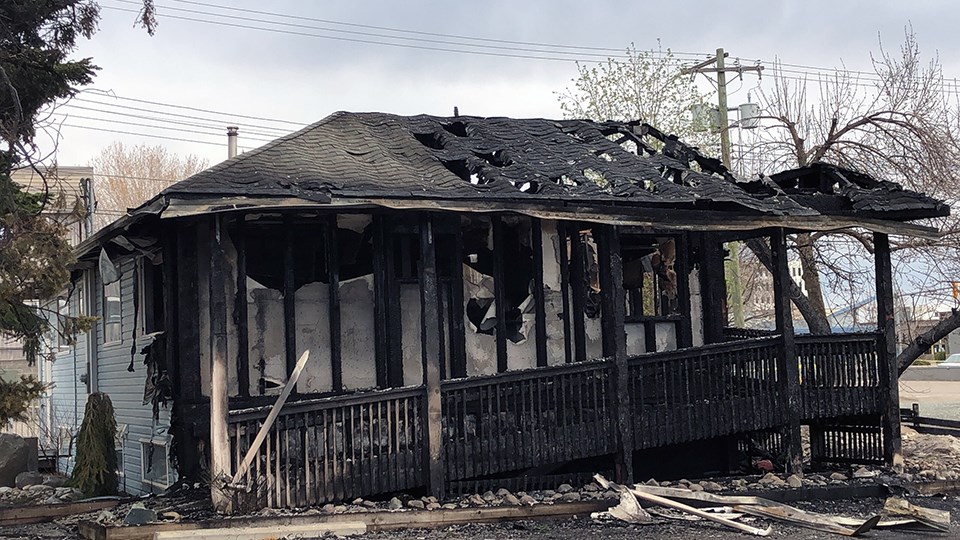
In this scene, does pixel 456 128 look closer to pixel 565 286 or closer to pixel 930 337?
pixel 565 286

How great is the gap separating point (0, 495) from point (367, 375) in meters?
6.39

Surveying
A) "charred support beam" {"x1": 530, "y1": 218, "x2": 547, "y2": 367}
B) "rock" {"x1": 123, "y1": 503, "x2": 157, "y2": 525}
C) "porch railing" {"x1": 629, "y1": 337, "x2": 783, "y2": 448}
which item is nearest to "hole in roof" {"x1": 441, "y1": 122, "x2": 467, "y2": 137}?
"charred support beam" {"x1": 530, "y1": 218, "x2": 547, "y2": 367}

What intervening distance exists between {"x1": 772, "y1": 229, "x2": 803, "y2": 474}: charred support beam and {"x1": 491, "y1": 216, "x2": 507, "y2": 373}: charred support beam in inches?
141

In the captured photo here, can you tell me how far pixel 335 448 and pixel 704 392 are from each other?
17.4ft

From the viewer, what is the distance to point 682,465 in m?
15.1

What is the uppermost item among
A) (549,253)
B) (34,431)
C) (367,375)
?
(549,253)

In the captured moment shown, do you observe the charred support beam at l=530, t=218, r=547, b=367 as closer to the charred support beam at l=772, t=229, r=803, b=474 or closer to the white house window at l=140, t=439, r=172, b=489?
the charred support beam at l=772, t=229, r=803, b=474

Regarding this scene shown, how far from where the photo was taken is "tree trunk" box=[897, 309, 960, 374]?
17.7 meters

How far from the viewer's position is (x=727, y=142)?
2556 centimetres

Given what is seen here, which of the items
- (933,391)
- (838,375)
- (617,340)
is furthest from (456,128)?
(933,391)

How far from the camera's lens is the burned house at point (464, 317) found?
10.8m

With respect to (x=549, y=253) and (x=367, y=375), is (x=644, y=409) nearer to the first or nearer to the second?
(x=549, y=253)

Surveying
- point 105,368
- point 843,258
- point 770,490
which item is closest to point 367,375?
point 770,490

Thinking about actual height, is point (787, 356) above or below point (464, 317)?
below
